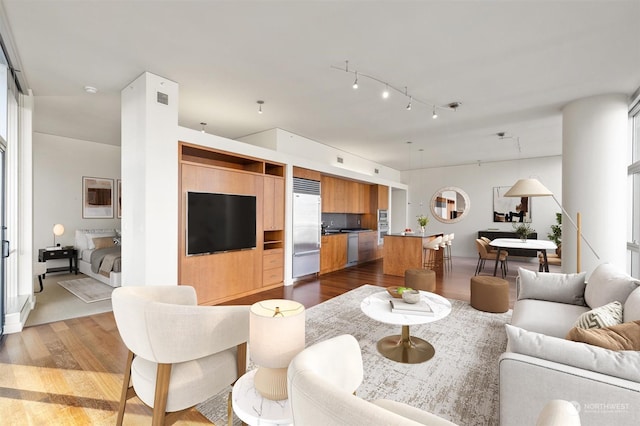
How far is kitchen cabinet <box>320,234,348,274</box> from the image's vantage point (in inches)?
258

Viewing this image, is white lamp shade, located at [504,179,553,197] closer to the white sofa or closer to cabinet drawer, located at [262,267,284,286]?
the white sofa

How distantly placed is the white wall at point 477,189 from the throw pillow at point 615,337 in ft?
27.2

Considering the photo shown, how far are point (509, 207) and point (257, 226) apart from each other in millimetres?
7958

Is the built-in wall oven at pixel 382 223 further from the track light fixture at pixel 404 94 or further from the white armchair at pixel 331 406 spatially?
the white armchair at pixel 331 406

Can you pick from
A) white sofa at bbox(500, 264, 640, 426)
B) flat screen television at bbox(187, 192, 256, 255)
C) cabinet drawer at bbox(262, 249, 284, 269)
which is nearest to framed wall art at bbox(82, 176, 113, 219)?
flat screen television at bbox(187, 192, 256, 255)

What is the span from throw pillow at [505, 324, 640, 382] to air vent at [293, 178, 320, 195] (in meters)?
4.61

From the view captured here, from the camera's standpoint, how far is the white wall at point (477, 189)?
27.2 feet

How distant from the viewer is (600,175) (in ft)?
13.4

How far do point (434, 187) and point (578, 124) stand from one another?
5925 mm

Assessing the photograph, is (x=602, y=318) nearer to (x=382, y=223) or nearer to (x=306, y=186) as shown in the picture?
(x=306, y=186)

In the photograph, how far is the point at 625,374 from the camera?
4.18 ft

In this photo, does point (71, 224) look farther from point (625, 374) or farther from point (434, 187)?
point (434, 187)

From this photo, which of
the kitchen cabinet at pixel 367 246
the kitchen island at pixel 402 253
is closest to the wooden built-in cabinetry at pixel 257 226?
the kitchen island at pixel 402 253

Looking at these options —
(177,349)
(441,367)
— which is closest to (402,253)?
(441,367)
